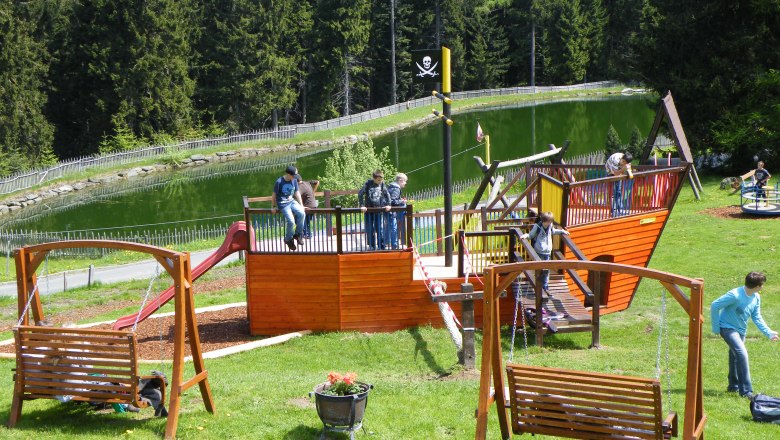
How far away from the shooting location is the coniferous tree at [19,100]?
5481 centimetres

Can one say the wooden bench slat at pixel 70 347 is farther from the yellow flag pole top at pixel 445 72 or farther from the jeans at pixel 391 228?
the yellow flag pole top at pixel 445 72

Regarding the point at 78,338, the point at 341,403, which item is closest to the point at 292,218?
the point at 78,338

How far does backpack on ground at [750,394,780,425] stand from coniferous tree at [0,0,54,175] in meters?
50.8

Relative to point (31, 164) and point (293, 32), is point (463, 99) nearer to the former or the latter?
point (293, 32)

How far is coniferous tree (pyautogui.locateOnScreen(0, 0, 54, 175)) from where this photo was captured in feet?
180

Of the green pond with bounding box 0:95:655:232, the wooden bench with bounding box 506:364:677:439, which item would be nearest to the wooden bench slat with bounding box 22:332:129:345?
the wooden bench with bounding box 506:364:677:439

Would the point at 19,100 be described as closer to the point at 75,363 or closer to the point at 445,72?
the point at 445,72

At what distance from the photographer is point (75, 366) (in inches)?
388

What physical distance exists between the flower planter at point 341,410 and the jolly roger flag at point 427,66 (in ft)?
26.9

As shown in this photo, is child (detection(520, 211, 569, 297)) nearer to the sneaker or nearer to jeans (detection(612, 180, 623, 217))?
jeans (detection(612, 180, 623, 217))

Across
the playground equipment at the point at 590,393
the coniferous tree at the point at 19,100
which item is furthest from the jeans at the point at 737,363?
the coniferous tree at the point at 19,100

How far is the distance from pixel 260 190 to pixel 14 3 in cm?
2176

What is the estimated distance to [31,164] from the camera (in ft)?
188

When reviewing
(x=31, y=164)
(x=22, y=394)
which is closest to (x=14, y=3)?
(x=31, y=164)
